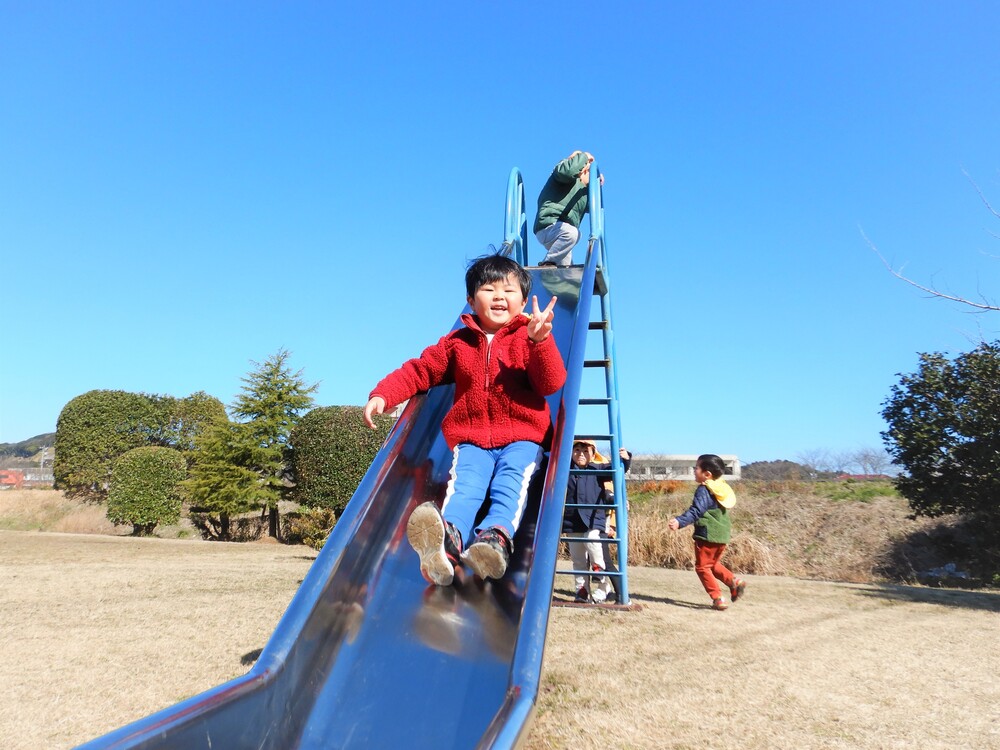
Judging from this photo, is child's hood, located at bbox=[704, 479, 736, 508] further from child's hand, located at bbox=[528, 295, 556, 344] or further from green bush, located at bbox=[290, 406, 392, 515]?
green bush, located at bbox=[290, 406, 392, 515]

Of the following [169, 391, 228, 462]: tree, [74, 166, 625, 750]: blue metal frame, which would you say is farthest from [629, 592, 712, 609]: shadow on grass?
[169, 391, 228, 462]: tree

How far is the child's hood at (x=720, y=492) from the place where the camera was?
599 centimetres

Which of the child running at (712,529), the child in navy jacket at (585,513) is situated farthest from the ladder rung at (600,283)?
the child running at (712,529)

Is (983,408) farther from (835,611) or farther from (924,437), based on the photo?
(835,611)

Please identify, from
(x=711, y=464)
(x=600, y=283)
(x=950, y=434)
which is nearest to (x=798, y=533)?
(x=950, y=434)

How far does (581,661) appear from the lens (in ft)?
12.3

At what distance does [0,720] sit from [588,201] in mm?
5581

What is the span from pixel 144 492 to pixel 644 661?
38.9 ft

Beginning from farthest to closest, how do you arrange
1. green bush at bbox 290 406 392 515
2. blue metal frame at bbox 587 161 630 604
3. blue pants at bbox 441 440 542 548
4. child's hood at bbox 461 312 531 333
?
green bush at bbox 290 406 392 515 < blue metal frame at bbox 587 161 630 604 < child's hood at bbox 461 312 531 333 < blue pants at bbox 441 440 542 548

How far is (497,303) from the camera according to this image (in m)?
3.78

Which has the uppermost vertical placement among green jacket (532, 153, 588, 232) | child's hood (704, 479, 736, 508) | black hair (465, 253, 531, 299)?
green jacket (532, 153, 588, 232)

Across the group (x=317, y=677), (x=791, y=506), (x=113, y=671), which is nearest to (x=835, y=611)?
(x=317, y=677)

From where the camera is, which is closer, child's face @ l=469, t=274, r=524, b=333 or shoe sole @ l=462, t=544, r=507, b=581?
shoe sole @ l=462, t=544, r=507, b=581

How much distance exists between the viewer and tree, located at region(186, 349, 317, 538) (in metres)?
13.1
